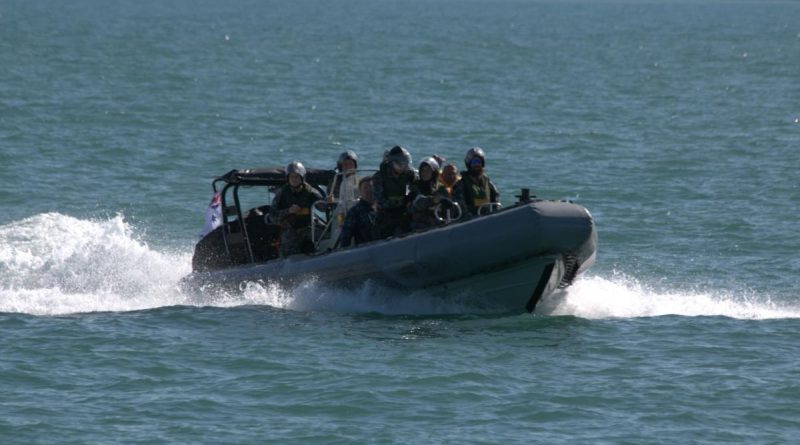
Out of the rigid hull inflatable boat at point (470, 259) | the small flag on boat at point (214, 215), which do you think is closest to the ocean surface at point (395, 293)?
the rigid hull inflatable boat at point (470, 259)

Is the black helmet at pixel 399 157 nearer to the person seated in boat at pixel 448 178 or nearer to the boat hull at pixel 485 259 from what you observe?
the person seated in boat at pixel 448 178

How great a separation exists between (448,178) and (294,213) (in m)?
1.77

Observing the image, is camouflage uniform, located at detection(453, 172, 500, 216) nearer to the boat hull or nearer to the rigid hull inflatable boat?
the rigid hull inflatable boat

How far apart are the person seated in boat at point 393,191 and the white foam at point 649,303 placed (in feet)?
5.51

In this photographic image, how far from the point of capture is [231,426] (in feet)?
39.6

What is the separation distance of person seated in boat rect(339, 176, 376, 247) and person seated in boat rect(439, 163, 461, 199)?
740 millimetres

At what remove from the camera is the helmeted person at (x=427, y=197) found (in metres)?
15.3

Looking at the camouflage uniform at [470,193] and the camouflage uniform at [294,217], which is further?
the camouflage uniform at [294,217]

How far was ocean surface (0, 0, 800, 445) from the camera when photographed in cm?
1249

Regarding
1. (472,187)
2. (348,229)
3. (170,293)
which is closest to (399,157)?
(472,187)

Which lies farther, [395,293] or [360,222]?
[360,222]

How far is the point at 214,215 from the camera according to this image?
1758cm

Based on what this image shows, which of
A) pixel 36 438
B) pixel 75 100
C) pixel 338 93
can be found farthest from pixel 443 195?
pixel 338 93

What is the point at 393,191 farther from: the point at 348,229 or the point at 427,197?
the point at 348,229
